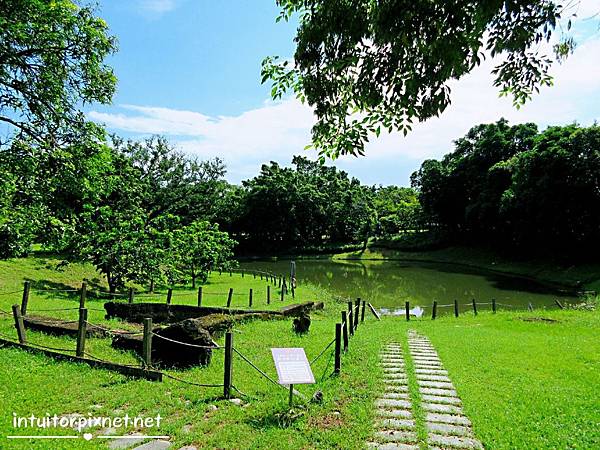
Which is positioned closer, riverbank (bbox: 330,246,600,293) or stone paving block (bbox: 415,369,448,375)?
stone paving block (bbox: 415,369,448,375)

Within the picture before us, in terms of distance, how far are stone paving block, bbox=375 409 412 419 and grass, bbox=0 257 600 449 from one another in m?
0.16

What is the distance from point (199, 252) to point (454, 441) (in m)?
20.8

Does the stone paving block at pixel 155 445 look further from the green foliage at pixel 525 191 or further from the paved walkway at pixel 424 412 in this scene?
the green foliage at pixel 525 191

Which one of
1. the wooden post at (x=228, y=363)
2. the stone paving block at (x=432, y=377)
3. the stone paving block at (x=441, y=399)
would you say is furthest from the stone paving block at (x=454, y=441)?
the wooden post at (x=228, y=363)

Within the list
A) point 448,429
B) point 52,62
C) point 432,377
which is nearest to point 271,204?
point 52,62

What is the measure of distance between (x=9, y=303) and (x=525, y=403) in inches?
602

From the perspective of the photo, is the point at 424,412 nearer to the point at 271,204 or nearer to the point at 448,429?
the point at 448,429

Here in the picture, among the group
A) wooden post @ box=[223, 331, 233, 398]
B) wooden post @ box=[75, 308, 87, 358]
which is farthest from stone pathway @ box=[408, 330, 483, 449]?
wooden post @ box=[75, 308, 87, 358]

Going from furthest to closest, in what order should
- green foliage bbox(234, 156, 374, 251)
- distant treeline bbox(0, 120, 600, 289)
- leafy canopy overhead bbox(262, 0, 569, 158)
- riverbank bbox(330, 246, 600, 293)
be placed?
green foliage bbox(234, 156, 374, 251), riverbank bbox(330, 246, 600, 293), distant treeline bbox(0, 120, 600, 289), leafy canopy overhead bbox(262, 0, 569, 158)

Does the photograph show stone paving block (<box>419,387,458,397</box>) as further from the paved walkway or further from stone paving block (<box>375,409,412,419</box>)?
stone paving block (<box>375,409,412,419</box>)

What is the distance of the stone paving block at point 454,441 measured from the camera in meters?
4.49

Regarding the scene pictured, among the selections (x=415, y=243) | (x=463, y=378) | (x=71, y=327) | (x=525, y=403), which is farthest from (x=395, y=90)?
(x=415, y=243)

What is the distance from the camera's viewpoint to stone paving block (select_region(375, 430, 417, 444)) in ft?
15.0

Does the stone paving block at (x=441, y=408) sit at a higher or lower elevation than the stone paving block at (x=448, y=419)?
lower
